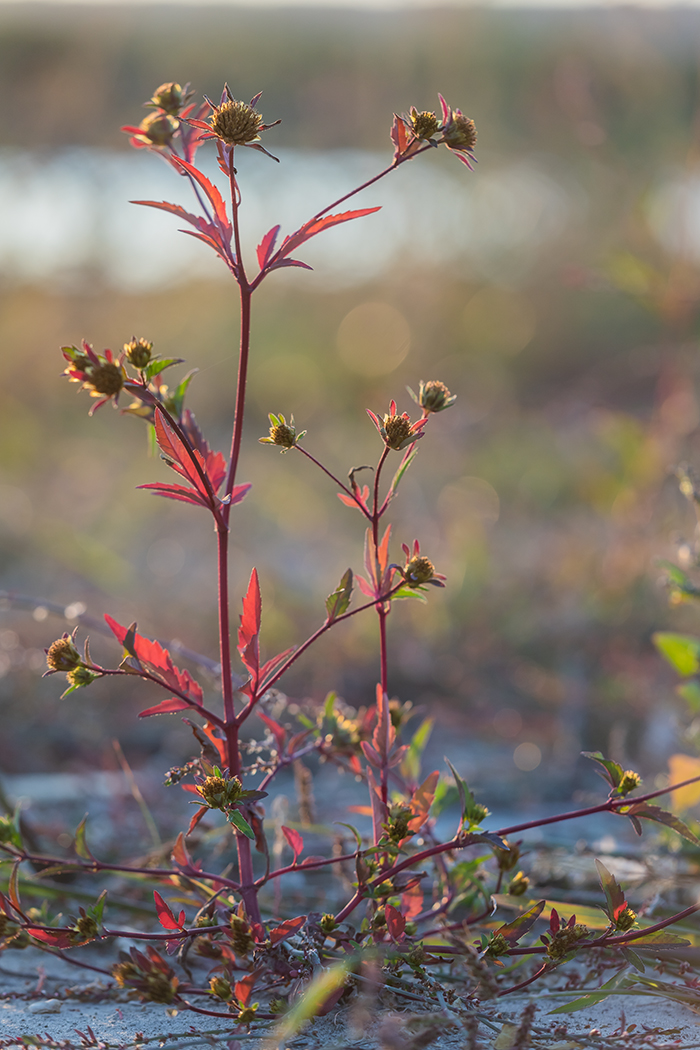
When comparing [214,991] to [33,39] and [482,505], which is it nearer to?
[482,505]

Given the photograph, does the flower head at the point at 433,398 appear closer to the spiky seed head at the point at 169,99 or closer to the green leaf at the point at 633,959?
the spiky seed head at the point at 169,99

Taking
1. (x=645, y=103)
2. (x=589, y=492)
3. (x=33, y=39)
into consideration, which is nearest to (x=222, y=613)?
(x=589, y=492)

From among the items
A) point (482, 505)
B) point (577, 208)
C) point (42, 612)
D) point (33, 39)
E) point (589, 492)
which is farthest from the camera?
point (33, 39)

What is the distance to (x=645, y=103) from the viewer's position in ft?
19.3

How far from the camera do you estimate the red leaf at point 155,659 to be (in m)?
0.76

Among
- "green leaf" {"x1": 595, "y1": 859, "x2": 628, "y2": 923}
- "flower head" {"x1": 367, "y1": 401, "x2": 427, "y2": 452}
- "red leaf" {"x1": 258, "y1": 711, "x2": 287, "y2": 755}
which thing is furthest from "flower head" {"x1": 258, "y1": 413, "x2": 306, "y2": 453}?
"green leaf" {"x1": 595, "y1": 859, "x2": 628, "y2": 923}

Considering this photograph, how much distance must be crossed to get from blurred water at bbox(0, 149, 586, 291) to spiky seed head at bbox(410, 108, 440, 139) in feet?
13.9

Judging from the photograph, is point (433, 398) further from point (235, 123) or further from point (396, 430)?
point (235, 123)

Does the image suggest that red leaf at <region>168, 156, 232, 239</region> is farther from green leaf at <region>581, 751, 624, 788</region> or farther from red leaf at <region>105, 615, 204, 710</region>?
green leaf at <region>581, 751, 624, 788</region>

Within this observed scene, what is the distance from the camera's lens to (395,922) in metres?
0.79

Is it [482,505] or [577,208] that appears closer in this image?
[482,505]

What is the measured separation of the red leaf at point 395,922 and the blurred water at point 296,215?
439cm

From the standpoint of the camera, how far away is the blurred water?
520 centimetres

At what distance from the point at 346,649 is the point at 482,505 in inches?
30.4
